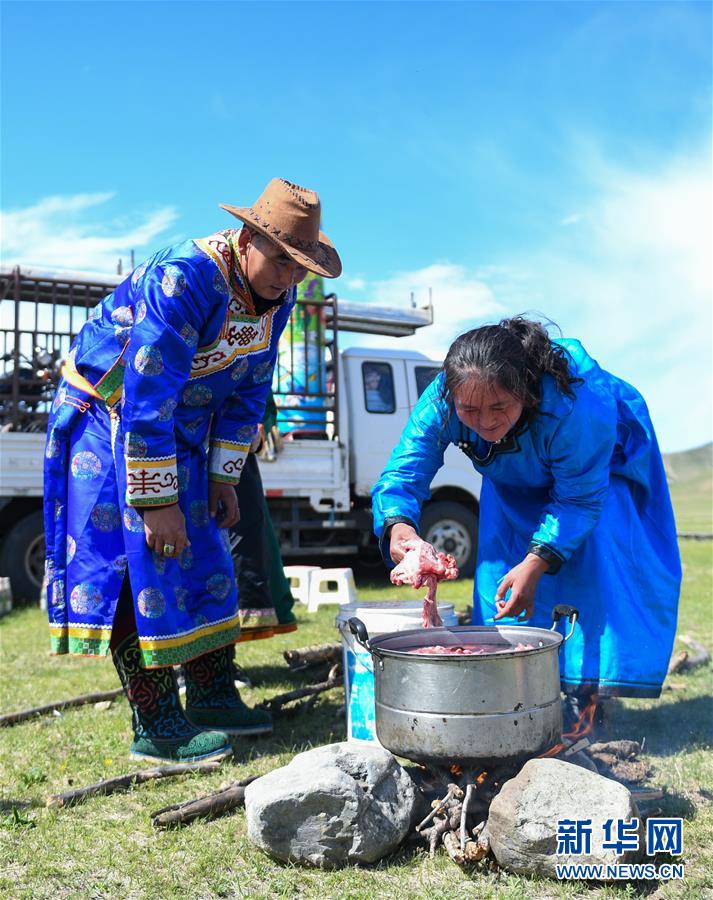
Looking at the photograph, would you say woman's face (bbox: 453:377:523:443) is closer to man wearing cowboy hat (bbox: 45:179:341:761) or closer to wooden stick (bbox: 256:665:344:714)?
man wearing cowboy hat (bbox: 45:179:341:761)

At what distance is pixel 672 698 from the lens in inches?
171

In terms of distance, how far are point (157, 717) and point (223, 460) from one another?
1.04 meters

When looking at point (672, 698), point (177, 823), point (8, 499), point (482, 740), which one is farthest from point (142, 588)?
point (8, 499)

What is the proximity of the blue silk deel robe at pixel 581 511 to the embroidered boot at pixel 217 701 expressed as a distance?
1.00 metres

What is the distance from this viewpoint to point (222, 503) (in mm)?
3734

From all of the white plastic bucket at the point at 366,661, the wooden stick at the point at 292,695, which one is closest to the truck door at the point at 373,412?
the wooden stick at the point at 292,695

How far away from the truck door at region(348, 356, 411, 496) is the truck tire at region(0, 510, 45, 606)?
3193mm

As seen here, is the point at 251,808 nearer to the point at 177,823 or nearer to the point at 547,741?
the point at 177,823

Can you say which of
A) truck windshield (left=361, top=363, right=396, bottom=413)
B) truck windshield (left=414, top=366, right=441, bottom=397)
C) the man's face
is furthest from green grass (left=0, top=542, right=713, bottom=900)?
truck windshield (left=414, top=366, right=441, bottom=397)

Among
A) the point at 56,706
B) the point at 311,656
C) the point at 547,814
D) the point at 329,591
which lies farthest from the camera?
the point at 329,591

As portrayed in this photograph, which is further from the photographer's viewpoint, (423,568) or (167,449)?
(167,449)

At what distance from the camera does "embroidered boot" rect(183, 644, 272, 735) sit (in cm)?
379

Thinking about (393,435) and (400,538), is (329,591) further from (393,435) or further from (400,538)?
(400,538)

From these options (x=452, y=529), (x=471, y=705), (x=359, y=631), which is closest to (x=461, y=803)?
(x=471, y=705)
